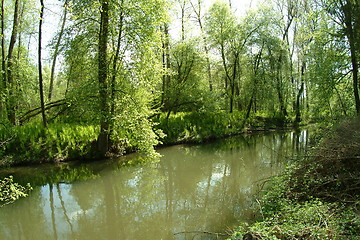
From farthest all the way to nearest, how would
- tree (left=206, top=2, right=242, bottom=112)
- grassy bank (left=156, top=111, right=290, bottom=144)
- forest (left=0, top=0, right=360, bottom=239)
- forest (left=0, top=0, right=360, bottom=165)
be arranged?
tree (left=206, top=2, right=242, bottom=112) < grassy bank (left=156, top=111, right=290, bottom=144) < forest (left=0, top=0, right=360, bottom=165) < forest (left=0, top=0, right=360, bottom=239)

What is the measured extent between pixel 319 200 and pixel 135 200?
428 centimetres

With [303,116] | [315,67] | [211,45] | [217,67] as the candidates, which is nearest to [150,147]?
[315,67]

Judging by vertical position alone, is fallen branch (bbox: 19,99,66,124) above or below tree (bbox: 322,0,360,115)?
below

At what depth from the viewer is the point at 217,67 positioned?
21234 millimetres

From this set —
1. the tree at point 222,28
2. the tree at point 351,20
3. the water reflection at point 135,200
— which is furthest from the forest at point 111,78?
the tree at point 222,28

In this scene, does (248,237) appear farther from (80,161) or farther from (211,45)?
(211,45)

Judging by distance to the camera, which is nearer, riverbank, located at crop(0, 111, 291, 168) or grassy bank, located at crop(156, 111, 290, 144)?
riverbank, located at crop(0, 111, 291, 168)

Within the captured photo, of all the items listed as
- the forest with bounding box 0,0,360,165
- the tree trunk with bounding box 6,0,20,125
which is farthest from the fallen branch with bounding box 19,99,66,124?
the tree trunk with bounding box 6,0,20,125

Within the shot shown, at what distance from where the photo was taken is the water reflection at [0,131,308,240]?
5.04 m

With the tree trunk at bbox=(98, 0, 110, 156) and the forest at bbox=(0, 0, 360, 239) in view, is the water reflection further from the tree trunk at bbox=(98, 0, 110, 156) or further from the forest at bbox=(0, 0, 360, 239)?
the tree trunk at bbox=(98, 0, 110, 156)

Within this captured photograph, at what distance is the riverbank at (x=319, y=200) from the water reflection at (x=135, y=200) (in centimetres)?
87

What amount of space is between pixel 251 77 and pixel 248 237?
1874 cm

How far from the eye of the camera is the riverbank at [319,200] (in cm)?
336

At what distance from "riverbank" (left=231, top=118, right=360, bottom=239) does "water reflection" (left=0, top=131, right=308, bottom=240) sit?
868mm
